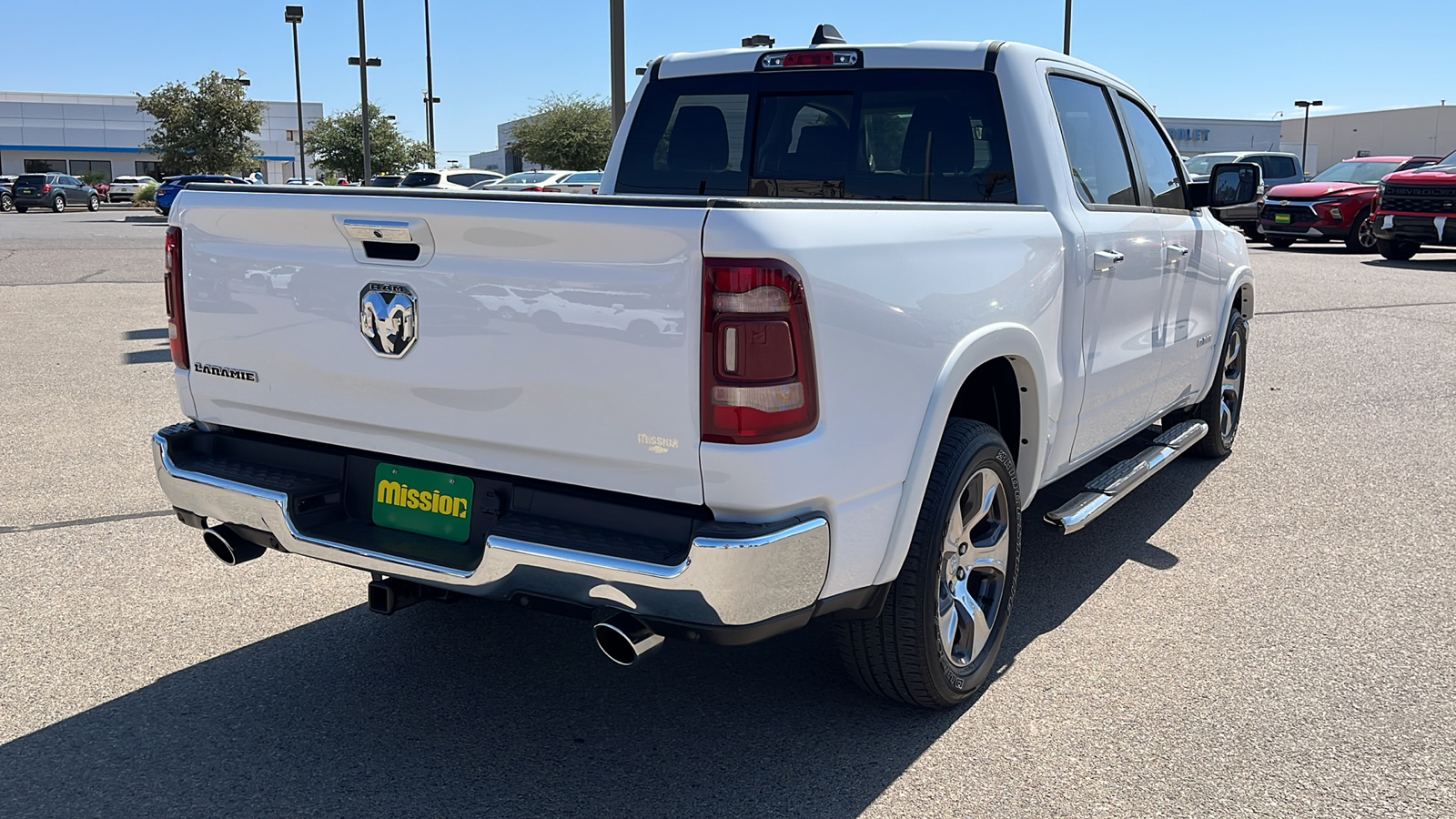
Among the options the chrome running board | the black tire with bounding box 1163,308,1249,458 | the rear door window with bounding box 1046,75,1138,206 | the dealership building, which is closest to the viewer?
the chrome running board

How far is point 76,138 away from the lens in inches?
3162

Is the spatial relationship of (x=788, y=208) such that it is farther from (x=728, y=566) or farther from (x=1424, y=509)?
(x=1424, y=509)

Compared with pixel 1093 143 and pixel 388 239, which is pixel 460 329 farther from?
pixel 1093 143

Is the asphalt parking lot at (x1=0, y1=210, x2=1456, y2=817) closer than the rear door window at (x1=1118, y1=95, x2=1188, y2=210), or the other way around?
the asphalt parking lot at (x1=0, y1=210, x2=1456, y2=817)

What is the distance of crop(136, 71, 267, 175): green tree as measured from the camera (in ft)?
186

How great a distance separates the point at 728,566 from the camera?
269cm

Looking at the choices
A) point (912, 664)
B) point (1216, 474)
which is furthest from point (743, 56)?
point (1216, 474)

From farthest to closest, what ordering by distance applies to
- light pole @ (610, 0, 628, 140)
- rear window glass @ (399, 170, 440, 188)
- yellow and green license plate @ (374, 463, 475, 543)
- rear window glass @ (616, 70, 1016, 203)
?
rear window glass @ (399, 170, 440, 188)
light pole @ (610, 0, 628, 140)
rear window glass @ (616, 70, 1016, 203)
yellow and green license plate @ (374, 463, 475, 543)

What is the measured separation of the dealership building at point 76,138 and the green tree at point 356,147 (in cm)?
1796

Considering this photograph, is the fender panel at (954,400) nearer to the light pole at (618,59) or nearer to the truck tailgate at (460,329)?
the truck tailgate at (460,329)

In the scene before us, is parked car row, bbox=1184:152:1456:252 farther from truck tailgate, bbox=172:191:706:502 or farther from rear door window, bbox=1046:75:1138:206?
truck tailgate, bbox=172:191:706:502

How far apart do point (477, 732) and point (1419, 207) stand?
20028 millimetres

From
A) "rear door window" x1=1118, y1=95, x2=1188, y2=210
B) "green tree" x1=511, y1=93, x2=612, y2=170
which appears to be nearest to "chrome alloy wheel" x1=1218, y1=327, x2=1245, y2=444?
"rear door window" x1=1118, y1=95, x2=1188, y2=210

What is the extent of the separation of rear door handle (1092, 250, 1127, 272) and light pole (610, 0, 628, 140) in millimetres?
8319
